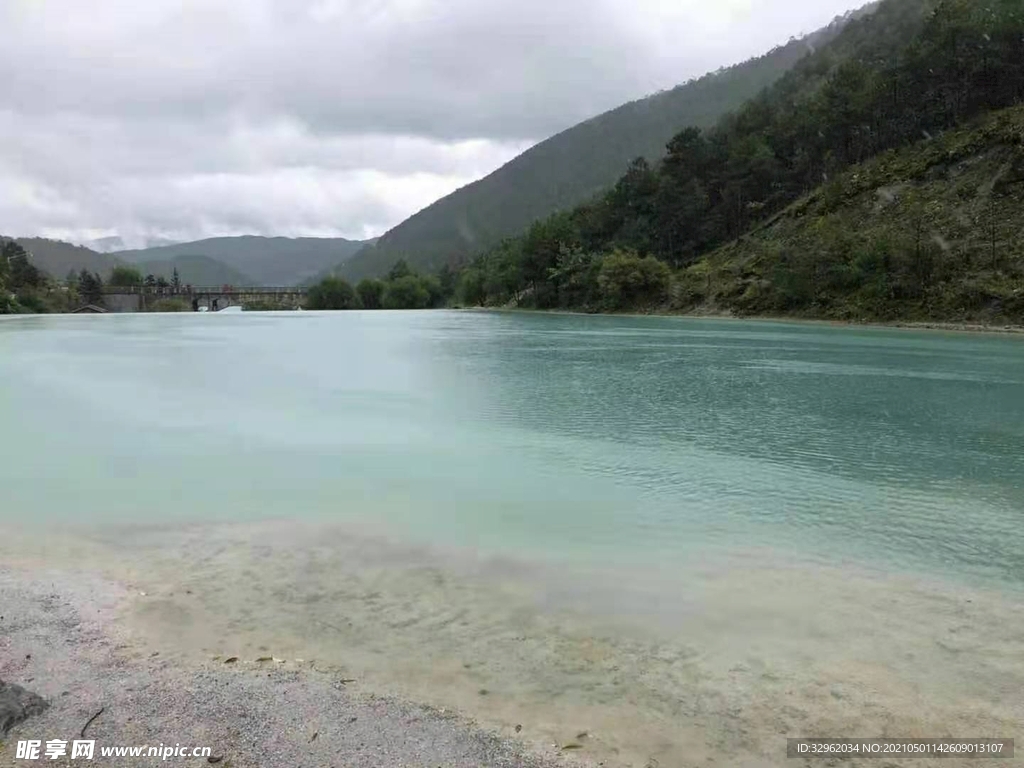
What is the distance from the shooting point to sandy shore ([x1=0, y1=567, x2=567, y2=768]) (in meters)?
5.07

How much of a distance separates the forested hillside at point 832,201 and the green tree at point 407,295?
46.7 meters

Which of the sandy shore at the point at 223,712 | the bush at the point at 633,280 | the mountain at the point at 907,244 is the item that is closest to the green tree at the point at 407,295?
the bush at the point at 633,280

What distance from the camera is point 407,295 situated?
164m

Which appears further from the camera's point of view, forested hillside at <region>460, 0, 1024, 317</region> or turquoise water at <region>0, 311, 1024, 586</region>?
forested hillside at <region>460, 0, 1024, 317</region>

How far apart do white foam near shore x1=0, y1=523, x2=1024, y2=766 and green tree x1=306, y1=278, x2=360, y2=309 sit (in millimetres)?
163727

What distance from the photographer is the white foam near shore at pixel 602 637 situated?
18.8 feet

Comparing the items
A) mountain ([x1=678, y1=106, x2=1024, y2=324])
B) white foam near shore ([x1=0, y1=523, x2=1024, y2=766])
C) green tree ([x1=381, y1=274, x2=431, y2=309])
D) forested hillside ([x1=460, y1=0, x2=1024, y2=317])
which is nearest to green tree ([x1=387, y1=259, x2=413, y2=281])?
green tree ([x1=381, y1=274, x2=431, y2=309])

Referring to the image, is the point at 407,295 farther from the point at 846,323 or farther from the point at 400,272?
the point at 846,323

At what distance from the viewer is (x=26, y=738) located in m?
5.09

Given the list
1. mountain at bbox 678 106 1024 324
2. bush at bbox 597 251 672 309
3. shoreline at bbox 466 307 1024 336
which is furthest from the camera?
bush at bbox 597 251 672 309

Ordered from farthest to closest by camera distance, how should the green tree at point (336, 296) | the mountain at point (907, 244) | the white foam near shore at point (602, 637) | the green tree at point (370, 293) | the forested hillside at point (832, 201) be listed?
the green tree at point (336, 296) → the green tree at point (370, 293) → the forested hillside at point (832, 201) → the mountain at point (907, 244) → the white foam near shore at point (602, 637)

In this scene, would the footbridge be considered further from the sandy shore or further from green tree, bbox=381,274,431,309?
the sandy shore

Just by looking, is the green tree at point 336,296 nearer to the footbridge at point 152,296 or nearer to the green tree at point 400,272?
the green tree at point 400,272

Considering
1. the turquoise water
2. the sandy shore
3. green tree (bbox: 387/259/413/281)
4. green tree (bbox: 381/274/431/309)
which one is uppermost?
green tree (bbox: 387/259/413/281)
